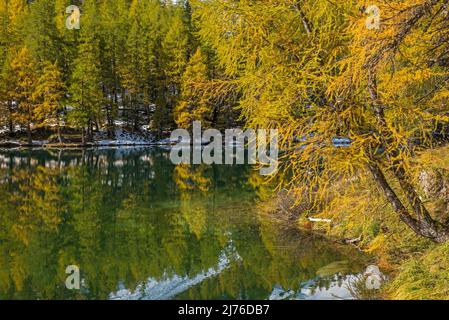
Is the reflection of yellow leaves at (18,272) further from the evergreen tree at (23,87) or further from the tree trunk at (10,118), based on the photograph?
the tree trunk at (10,118)

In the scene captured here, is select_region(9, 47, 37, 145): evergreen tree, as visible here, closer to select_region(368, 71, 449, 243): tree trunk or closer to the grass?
the grass

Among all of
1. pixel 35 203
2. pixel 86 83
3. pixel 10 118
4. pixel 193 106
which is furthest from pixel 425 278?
pixel 10 118

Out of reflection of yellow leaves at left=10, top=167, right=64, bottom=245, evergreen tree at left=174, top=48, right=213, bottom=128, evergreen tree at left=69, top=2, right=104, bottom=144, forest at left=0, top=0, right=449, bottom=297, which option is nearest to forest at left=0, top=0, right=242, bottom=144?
evergreen tree at left=174, top=48, right=213, bottom=128

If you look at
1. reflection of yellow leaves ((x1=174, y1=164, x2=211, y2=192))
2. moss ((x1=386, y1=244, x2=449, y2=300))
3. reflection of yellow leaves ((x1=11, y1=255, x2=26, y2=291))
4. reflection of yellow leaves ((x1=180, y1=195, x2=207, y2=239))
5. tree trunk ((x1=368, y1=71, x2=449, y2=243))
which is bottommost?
reflection of yellow leaves ((x1=174, y1=164, x2=211, y2=192))

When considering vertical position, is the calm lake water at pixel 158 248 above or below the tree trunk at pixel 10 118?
below

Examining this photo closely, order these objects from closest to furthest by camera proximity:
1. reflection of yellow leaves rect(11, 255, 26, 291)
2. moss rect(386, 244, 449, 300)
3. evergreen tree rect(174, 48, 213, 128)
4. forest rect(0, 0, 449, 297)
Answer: forest rect(0, 0, 449, 297) → moss rect(386, 244, 449, 300) → reflection of yellow leaves rect(11, 255, 26, 291) → evergreen tree rect(174, 48, 213, 128)

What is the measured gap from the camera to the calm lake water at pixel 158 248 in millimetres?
9461

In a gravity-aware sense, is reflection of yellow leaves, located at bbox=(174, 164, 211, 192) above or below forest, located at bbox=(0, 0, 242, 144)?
below

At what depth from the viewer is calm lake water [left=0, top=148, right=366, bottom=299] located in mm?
9461

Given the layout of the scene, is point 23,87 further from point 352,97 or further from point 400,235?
point 352,97

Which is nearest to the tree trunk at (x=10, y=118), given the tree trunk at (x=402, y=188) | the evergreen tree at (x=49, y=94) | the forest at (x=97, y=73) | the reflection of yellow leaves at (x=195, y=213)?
the forest at (x=97, y=73)

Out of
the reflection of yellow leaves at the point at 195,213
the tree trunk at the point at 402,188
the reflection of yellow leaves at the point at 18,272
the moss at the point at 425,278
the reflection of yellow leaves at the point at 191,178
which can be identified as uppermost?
the tree trunk at the point at 402,188

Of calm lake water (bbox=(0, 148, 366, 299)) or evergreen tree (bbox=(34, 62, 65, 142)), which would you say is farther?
evergreen tree (bbox=(34, 62, 65, 142))

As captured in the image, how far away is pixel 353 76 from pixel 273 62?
2.04m
